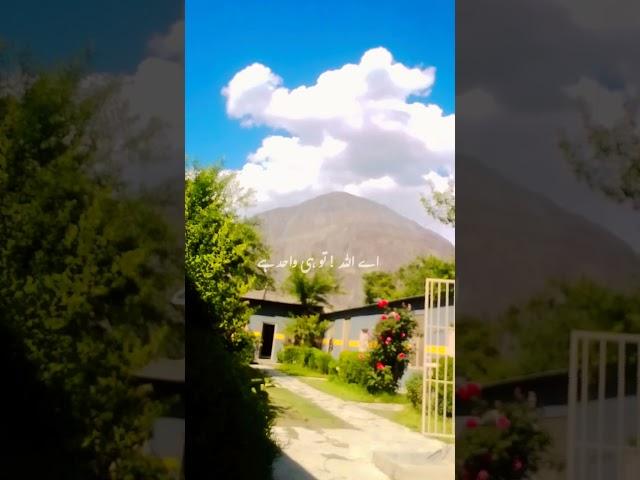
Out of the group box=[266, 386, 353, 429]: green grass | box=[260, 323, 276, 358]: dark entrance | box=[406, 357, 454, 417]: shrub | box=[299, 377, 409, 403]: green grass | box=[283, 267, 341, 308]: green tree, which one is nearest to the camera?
box=[266, 386, 353, 429]: green grass

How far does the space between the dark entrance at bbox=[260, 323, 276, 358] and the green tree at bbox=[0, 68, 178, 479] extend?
5091 millimetres

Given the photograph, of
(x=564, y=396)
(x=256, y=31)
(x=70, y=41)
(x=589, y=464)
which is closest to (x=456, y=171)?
(x=564, y=396)

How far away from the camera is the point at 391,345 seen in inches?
340

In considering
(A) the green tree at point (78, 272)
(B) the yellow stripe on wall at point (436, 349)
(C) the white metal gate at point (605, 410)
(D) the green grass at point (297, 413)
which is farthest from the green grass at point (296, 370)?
(C) the white metal gate at point (605, 410)

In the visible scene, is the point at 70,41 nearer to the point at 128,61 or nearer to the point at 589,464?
the point at 128,61

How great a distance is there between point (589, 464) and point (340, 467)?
2.20 m

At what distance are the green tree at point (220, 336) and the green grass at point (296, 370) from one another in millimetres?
1674

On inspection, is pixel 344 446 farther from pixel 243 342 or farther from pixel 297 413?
pixel 243 342

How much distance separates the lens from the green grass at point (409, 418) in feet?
21.5

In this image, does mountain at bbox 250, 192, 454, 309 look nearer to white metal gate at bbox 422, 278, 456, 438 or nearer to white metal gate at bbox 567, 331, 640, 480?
white metal gate at bbox 422, 278, 456, 438

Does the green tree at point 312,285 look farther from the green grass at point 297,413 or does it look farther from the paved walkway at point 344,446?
the paved walkway at point 344,446

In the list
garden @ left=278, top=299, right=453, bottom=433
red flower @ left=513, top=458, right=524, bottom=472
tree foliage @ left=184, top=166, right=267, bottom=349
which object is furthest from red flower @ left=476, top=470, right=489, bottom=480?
garden @ left=278, top=299, right=453, bottom=433

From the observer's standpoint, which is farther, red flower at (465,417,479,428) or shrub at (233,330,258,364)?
shrub at (233,330,258,364)

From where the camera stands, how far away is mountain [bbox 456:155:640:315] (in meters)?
3.25
